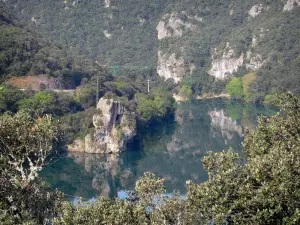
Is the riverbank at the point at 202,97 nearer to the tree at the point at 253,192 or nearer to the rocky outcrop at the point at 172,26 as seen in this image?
the rocky outcrop at the point at 172,26

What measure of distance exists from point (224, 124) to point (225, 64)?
58374 mm

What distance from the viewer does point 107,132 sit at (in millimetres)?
55594

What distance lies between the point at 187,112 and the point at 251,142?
227 feet

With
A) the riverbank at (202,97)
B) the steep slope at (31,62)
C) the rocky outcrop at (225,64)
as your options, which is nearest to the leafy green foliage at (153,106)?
the steep slope at (31,62)

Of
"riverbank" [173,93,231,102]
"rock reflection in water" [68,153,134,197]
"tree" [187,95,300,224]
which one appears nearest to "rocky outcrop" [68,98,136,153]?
"rock reflection in water" [68,153,134,197]

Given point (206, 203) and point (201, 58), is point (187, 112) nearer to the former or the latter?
point (201, 58)

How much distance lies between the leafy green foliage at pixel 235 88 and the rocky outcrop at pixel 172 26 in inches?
1859

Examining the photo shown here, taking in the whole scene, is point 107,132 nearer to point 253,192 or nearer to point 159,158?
point 159,158

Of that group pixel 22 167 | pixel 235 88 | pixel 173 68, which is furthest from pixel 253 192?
pixel 173 68

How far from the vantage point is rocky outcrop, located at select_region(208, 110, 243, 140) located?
68.3 m

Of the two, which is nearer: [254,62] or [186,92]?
[186,92]

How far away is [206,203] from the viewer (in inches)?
624

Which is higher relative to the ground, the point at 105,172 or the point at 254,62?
the point at 254,62

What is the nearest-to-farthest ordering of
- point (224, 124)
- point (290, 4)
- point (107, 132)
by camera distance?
1. point (107, 132)
2. point (224, 124)
3. point (290, 4)
